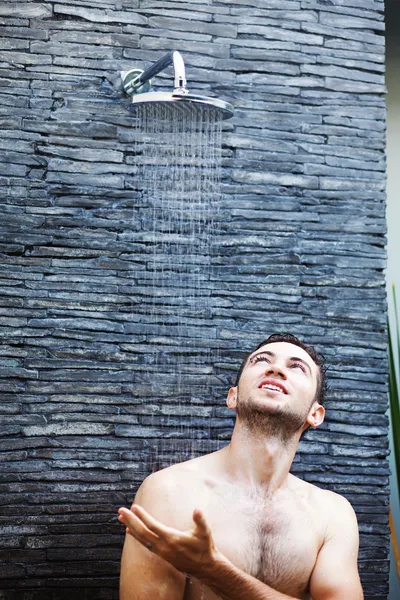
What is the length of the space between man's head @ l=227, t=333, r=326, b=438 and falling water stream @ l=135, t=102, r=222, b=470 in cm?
44

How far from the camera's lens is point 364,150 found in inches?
120

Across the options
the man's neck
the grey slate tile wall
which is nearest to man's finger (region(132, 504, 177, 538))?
the man's neck

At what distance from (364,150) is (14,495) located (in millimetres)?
1770

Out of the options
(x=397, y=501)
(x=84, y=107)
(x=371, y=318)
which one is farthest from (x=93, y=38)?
(x=397, y=501)

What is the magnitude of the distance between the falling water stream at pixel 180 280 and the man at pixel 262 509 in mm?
447

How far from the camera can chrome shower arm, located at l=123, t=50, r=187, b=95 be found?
2514 millimetres

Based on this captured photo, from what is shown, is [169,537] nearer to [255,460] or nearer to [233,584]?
[233,584]

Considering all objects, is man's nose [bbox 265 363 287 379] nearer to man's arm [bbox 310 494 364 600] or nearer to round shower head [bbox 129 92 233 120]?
man's arm [bbox 310 494 364 600]

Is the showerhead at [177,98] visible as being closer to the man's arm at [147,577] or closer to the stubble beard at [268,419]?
the stubble beard at [268,419]

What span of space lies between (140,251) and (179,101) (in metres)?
0.56

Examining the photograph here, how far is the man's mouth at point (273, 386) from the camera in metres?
2.25

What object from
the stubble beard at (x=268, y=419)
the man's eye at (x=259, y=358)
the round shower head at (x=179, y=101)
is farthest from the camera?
the round shower head at (x=179, y=101)

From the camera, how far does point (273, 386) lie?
226 cm

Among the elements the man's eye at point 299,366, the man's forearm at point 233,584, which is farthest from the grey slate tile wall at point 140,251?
the man's forearm at point 233,584
